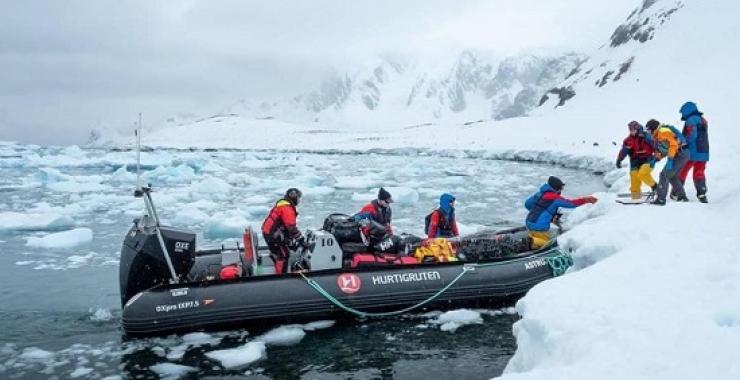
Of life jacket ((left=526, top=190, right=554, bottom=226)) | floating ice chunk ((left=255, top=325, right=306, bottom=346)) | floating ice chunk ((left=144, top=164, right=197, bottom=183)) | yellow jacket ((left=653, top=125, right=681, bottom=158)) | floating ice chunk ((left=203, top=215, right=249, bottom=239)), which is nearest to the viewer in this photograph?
floating ice chunk ((left=255, top=325, right=306, bottom=346))

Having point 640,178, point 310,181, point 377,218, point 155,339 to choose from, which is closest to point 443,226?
point 377,218

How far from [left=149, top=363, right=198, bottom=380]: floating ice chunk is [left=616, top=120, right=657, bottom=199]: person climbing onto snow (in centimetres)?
753

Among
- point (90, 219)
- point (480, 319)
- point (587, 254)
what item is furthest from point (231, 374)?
point (90, 219)

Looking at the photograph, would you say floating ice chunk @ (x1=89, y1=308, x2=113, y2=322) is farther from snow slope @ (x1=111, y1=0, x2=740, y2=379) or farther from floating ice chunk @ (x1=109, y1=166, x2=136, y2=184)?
floating ice chunk @ (x1=109, y1=166, x2=136, y2=184)

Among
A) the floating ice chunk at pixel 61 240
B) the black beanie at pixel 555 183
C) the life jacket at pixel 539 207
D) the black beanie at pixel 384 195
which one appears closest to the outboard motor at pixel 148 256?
the black beanie at pixel 384 195

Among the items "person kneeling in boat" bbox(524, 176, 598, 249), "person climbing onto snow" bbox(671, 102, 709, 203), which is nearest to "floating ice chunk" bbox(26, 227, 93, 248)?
"person kneeling in boat" bbox(524, 176, 598, 249)

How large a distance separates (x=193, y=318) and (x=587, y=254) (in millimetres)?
4977

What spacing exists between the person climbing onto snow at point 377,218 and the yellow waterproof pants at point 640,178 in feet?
13.7

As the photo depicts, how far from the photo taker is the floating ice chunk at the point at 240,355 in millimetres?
6809

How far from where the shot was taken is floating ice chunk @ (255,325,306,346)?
757 cm

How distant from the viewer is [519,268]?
29.0ft

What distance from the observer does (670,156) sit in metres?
8.75

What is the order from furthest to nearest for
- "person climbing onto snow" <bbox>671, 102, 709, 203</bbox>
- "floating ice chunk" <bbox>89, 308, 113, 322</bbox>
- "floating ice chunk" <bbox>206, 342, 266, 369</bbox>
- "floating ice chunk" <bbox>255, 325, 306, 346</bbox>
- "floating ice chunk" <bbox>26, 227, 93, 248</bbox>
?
"floating ice chunk" <bbox>26, 227, 93, 248</bbox>, "person climbing onto snow" <bbox>671, 102, 709, 203</bbox>, "floating ice chunk" <bbox>89, 308, 113, 322</bbox>, "floating ice chunk" <bbox>255, 325, 306, 346</bbox>, "floating ice chunk" <bbox>206, 342, 266, 369</bbox>

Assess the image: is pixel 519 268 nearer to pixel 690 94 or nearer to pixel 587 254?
pixel 587 254
